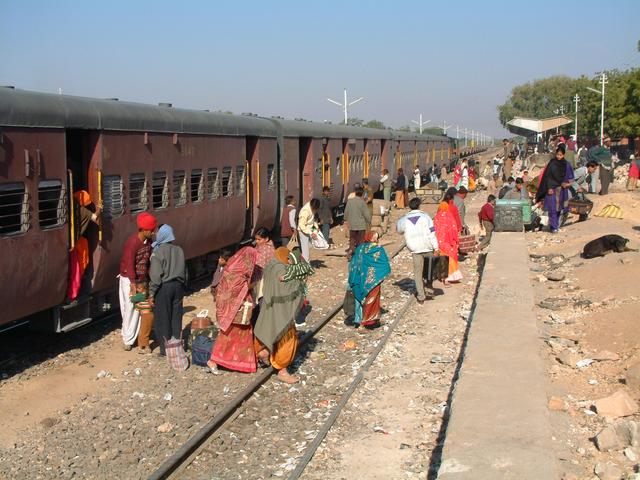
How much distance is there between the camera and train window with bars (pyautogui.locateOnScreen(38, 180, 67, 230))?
8.75 meters

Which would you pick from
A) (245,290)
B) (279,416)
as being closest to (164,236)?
(245,290)

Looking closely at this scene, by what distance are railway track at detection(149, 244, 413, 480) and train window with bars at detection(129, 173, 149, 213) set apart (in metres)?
2.89

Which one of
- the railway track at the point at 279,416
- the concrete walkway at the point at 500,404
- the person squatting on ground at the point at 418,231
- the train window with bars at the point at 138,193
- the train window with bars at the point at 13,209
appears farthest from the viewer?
the person squatting on ground at the point at 418,231

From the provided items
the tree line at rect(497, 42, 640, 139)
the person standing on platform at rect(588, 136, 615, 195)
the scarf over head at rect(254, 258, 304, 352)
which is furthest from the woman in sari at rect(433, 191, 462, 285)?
the tree line at rect(497, 42, 640, 139)

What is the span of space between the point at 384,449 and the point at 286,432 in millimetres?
972

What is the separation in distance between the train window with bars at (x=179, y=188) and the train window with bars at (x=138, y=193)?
1.08m

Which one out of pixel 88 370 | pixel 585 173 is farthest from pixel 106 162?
pixel 585 173

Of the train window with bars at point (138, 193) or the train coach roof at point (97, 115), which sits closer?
the train coach roof at point (97, 115)

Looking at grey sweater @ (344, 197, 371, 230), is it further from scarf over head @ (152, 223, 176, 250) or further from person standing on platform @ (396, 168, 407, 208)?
person standing on platform @ (396, 168, 407, 208)

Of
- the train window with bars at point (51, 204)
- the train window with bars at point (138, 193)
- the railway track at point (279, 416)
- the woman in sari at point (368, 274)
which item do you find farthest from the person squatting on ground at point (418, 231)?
the train window with bars at point (51, 204)

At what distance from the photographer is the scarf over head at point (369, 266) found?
35.3 ft

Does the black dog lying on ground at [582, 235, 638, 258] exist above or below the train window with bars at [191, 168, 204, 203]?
below

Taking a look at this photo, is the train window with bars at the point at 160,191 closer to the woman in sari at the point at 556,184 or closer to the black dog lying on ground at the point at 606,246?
the black dog lying on ground at the point at 606,246

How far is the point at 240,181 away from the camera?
616 inches
